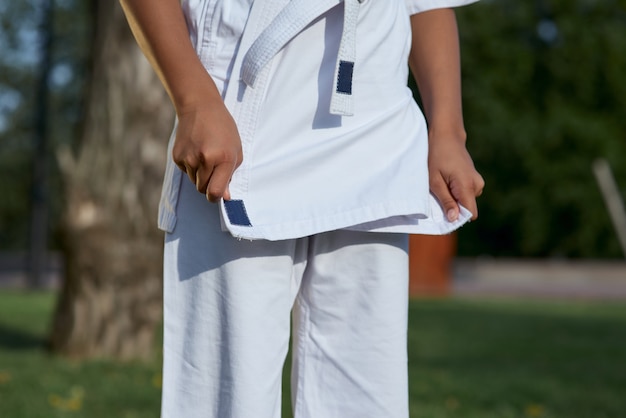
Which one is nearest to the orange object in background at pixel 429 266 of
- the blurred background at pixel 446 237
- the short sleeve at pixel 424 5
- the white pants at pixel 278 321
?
the blurred background at pixel 446 237

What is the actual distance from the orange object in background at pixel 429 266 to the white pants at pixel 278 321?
570 inches

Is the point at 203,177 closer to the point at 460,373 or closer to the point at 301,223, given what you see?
the point at 301,223

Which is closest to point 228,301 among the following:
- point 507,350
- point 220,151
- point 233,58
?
point 220,151

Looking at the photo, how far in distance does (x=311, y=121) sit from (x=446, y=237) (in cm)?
1524

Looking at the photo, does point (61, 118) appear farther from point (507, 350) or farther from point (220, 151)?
point (220, 151)

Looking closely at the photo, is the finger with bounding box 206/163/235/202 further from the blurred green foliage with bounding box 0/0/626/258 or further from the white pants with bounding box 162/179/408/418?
the blurred green foliage with bounding box 0/0/626/258

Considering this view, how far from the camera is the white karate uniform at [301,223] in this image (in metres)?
1.41

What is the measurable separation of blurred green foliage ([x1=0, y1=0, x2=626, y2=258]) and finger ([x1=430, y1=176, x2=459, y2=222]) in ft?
78.0

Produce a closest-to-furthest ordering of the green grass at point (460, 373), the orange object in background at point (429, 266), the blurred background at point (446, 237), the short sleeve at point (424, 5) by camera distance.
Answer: the short sleeve at point (424, 5), the green grass at point (460, 373), the blurred background at point (446, 237), the orange object in background at point (429, 266)

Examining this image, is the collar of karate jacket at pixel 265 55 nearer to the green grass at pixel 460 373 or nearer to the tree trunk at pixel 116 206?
the green grass at pixel 460 373

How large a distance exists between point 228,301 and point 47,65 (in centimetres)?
1479

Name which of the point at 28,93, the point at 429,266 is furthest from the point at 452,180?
the point at 28,93

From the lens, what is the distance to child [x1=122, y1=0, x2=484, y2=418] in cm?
140

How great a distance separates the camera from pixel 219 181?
1339 mm
